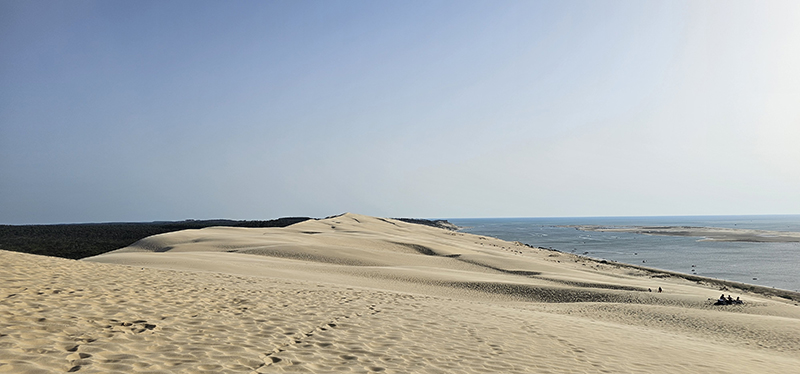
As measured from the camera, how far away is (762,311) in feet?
47.5

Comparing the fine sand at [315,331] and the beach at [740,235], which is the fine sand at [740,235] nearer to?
the beach at [740,235]

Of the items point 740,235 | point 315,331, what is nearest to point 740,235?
point 740,235

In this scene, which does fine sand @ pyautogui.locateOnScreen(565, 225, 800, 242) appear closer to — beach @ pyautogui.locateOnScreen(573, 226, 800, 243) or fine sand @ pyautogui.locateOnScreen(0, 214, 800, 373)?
beach @ pyautogui.locateOnScreen(573, 226, 800, 243)

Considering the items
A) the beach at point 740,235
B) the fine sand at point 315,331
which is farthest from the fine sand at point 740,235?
the fine sand at point 315,331

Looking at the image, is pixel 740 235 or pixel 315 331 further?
pixel 740 235

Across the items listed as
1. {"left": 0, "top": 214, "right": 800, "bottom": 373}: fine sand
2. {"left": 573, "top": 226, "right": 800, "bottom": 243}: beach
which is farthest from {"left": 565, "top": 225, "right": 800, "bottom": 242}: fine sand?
{"left": 0, "top": 214, "right": 800, "bottom": 373}: fine sand

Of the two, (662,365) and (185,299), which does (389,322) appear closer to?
(185,299)

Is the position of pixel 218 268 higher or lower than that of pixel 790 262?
higher

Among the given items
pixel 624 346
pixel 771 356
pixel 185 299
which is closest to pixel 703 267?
pixel 771 356

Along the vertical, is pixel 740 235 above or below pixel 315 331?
below

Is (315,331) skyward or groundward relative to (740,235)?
skyward

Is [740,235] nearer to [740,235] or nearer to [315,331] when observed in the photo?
[740,235]

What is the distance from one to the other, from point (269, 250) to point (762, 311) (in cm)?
2052

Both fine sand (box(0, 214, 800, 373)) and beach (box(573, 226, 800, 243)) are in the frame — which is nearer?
fine sand (box(0, 214, 800, 373))
